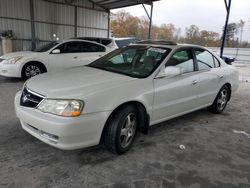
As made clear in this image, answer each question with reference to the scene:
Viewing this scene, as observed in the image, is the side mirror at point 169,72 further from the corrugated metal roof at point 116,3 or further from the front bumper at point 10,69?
the corrugated metal roof at point 116,3

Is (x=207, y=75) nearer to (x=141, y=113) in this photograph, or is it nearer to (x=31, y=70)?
(x=141, y=113)

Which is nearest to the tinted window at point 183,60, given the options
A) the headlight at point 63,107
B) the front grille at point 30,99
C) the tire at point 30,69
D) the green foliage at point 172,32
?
the headlight at point 63,107

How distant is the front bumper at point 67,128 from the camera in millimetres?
2254

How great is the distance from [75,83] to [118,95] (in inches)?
21.3

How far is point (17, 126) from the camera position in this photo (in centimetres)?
346

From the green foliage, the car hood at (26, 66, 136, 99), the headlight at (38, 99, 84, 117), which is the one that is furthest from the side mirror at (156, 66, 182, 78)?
the green foliage

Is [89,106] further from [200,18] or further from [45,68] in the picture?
[200,18]

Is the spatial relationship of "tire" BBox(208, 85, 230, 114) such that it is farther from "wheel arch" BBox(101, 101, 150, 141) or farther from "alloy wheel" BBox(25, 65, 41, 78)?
"alloy wheel" BBox(25, 65, 41, 78)

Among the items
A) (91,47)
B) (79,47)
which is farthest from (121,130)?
(91,47)

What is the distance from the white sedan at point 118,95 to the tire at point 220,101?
392mm

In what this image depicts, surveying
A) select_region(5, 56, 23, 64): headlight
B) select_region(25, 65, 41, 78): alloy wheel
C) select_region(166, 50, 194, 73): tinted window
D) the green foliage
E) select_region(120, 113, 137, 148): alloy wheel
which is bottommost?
select_region(120, 113, 137, 148): alloy wheel

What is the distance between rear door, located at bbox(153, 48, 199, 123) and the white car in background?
15.2ft

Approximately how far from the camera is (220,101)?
15.3 ft

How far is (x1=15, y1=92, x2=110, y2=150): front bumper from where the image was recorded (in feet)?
7.39
